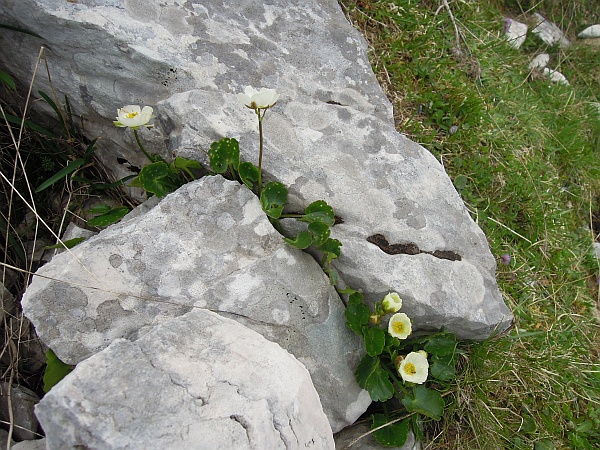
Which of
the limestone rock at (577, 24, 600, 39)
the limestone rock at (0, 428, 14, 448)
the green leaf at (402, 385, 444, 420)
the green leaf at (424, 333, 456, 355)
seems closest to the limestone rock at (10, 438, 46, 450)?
the limestone rock at (0, 428, 14, 448)

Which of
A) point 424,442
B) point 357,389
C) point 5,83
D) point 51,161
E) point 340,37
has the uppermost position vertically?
point 340,37

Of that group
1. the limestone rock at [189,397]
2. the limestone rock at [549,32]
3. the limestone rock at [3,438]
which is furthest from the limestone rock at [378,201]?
the limestone rock at [549,32]

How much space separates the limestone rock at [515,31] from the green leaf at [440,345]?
9.72 feet

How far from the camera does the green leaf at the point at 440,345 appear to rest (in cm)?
232

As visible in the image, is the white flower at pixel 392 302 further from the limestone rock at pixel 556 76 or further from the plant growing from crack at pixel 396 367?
the limestone rock at pixel 556 76

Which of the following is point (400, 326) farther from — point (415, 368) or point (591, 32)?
point (591, 32)

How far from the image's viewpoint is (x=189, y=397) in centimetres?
151

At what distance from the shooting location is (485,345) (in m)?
2.52

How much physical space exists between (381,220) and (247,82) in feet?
2.94

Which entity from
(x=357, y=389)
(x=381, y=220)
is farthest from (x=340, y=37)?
(x=357, y=389)

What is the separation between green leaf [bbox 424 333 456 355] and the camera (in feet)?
7.62

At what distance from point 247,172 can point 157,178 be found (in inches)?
15.1

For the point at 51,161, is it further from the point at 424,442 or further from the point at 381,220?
the point at 424,442

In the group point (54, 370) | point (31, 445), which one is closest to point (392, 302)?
point (54, 370)
